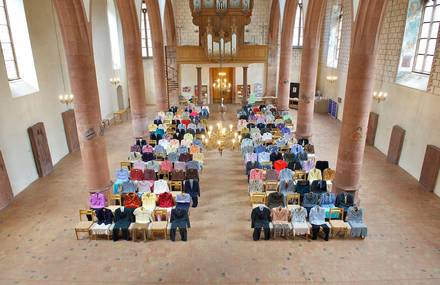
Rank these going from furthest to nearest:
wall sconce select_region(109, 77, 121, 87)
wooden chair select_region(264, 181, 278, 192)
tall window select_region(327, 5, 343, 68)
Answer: tall window select_region(327, 5, 343, 68) → wall sconce select_region(109, 77, 121, 87) → wooden chair select_region(264, 181, 278, 192)

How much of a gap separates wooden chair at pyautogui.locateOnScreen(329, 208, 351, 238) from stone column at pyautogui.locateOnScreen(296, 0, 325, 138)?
898cm

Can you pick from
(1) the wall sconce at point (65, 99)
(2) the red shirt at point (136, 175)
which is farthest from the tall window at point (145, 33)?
(2) the red shirt at point (136, 175)

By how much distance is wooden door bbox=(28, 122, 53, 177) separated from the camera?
1300cm

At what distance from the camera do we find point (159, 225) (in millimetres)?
9086

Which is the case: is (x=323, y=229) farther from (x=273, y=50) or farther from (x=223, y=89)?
(x=223, y=89)

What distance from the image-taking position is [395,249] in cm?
876

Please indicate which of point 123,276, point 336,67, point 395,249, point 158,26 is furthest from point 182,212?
point 336,67

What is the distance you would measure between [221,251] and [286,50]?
15700mm

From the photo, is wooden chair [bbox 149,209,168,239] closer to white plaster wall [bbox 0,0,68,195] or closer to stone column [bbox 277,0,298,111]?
white plaster wall [bbox 0,0,68,195]

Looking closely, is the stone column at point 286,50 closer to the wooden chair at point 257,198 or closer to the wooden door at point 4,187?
the wooden chair at point 257,198

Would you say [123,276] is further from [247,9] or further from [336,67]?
[336,67]

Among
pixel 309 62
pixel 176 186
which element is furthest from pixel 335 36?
pixel 176 186

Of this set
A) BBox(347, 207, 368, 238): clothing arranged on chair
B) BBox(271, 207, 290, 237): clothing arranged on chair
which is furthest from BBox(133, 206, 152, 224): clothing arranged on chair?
BBox(347, 207, 368, 238): clothing arranged on chair

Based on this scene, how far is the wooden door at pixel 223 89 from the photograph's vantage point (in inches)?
1143
